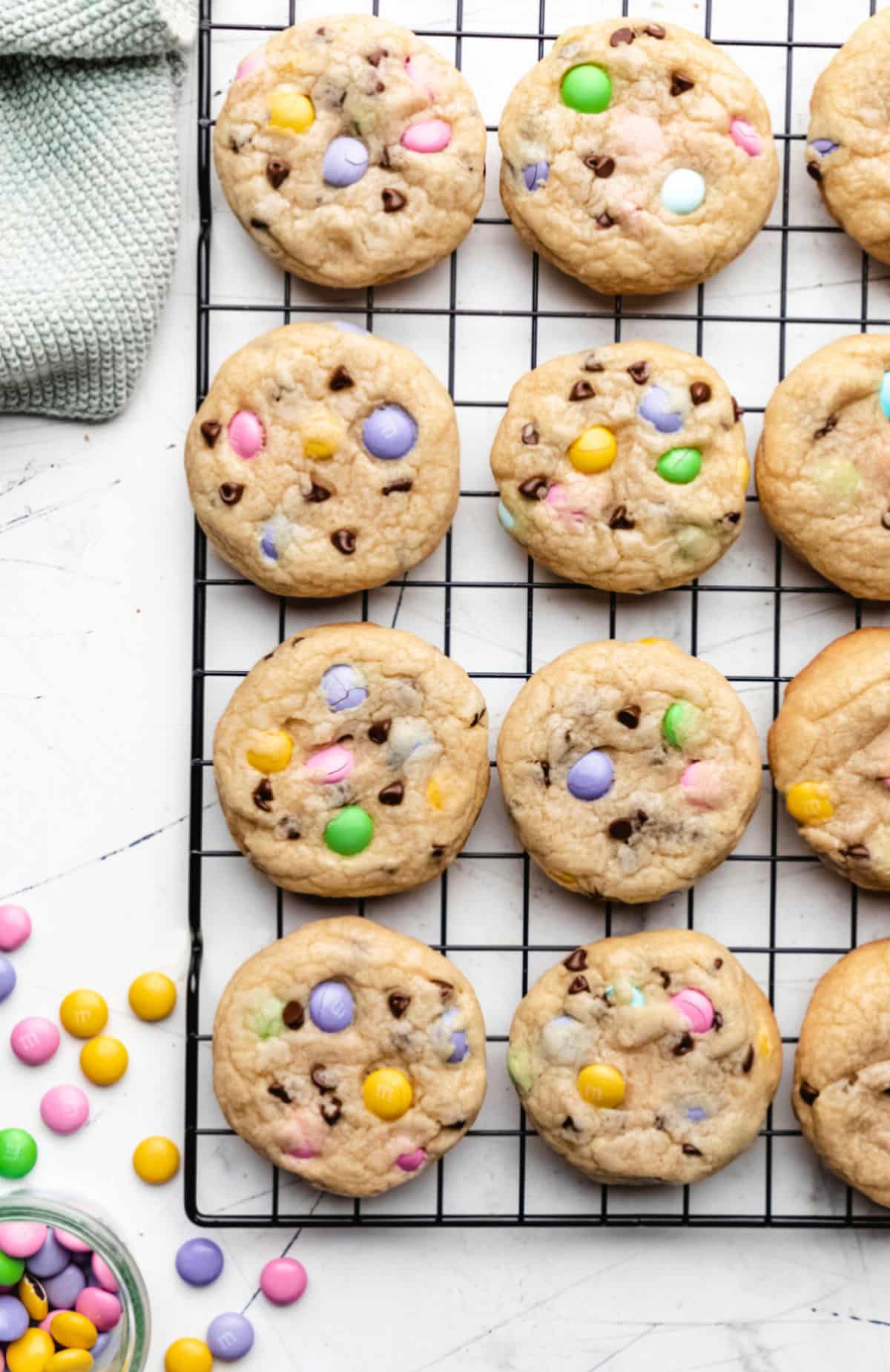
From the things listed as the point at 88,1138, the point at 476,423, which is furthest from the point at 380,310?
the point at 88,1138

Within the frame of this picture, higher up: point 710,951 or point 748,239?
point 748,239

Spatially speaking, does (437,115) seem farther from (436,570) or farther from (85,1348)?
(85,1348)

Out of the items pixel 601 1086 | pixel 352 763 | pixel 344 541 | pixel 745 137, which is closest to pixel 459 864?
pixel 352 763

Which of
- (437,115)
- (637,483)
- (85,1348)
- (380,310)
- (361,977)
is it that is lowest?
(85,1348)

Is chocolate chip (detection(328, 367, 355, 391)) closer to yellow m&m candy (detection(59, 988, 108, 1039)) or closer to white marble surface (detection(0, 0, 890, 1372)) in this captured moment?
white marble surface (detection(0, 0, 890, 1372))

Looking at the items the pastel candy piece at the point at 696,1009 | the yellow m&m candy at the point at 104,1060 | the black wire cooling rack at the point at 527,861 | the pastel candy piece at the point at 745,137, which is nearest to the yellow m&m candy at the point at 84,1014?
the yellow m&m candy at the point at 104,1060

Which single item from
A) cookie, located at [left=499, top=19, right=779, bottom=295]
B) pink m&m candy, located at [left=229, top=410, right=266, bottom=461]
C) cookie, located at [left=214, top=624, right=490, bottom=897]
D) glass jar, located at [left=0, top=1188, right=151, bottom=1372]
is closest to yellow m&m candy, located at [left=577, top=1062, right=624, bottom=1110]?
cookie, located at [left=214, top=624, right=490, bottom=897]

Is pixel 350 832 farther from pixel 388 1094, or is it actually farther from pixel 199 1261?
pixel 199 1261
